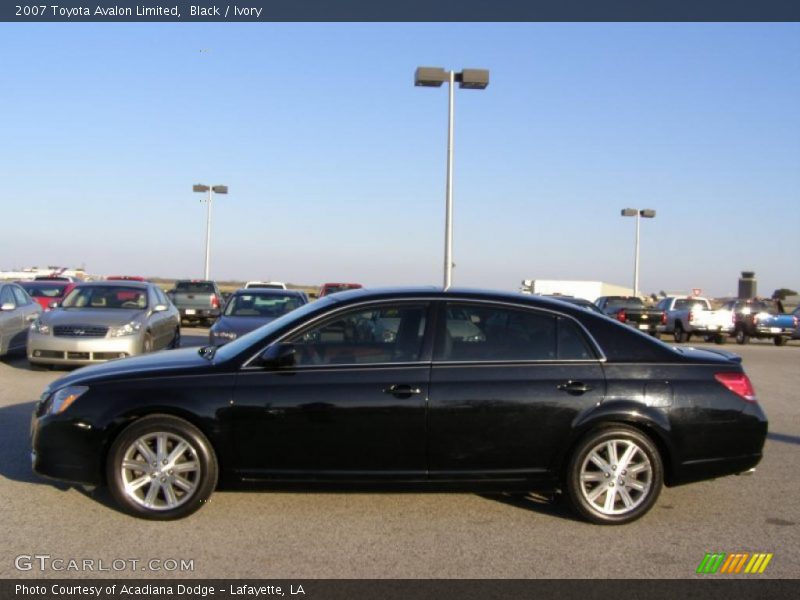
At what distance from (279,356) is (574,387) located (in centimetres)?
203

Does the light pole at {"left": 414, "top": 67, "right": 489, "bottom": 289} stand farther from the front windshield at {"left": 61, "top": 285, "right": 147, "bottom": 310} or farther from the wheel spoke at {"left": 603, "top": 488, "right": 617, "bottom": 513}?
the wheel spoke at {"left": 603, "top": 488, "right": 617, "bottom": 513}

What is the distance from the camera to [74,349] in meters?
12.0

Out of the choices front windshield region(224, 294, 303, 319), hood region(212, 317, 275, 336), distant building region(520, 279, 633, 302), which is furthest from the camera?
distant building region(520, 279, 633, 302)

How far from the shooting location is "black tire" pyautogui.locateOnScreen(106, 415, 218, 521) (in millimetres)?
5367

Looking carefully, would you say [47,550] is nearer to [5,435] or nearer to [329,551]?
[329,551]

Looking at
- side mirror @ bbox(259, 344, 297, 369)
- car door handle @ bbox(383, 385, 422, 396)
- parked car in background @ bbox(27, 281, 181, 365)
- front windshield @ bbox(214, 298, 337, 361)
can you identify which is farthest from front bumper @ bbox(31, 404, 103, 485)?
parked car in background @ bbox(27, 281, 181, 365)

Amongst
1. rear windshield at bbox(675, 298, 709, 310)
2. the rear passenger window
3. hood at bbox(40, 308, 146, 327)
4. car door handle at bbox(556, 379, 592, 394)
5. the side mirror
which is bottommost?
rear windshield at bbox(675, 298, 709, 310)

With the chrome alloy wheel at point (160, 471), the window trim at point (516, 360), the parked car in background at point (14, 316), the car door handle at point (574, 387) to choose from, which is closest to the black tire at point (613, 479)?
the car door handle at point (574, 387)

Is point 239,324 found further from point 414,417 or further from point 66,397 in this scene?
point 414,417

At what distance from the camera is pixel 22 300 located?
15.0 meters

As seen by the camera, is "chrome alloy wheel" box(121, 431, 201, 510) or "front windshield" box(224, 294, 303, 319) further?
"front windshield" box(224, 294, 303, 319)

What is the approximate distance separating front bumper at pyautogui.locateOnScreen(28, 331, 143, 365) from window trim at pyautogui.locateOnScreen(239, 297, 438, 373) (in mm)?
7116

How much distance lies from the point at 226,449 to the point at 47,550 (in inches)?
48.0
